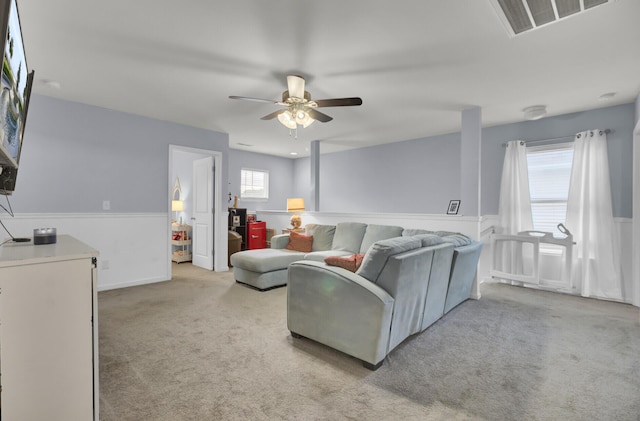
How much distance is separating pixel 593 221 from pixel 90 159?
6618 mm

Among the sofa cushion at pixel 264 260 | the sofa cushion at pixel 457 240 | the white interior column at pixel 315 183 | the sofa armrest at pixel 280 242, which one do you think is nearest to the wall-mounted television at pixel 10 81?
the sofa cushion at pixel 264 260

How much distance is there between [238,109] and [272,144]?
7.75ft

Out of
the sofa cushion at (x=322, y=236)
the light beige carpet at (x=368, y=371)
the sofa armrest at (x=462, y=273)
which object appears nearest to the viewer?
the light beige carpet at (x=368, y=371)

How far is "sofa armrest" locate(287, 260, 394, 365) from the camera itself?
6.62 feet

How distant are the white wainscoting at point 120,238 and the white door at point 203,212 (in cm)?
83

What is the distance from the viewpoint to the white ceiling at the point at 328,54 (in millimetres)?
2047

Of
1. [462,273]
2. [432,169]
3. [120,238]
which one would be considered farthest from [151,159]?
[432,169]

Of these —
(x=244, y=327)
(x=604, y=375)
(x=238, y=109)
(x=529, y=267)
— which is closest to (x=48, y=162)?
(x=238, y=109)

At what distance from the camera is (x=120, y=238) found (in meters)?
4.17

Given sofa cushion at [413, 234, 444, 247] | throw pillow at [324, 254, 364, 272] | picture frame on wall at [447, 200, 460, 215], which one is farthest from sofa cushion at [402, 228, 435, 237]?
throw pillow at [324, 254, 364, 272]

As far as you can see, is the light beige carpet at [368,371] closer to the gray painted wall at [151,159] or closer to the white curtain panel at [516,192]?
the white curtain panel at [516,192]

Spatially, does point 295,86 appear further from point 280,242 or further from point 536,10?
point 280,242

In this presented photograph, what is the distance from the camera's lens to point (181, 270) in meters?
5.31

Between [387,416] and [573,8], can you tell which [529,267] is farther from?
[387,416]
